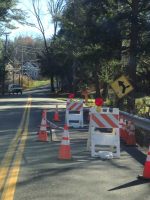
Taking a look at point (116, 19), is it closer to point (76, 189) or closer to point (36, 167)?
point (36, 167)

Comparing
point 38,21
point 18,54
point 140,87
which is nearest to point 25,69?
point 18,54

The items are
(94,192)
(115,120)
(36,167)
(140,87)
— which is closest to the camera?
(94,192)

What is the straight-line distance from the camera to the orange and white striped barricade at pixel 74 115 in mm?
21945

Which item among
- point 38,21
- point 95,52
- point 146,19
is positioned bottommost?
point 95,52

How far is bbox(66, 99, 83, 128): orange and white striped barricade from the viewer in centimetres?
2195

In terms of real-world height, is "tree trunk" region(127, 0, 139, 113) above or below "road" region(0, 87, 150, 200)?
above

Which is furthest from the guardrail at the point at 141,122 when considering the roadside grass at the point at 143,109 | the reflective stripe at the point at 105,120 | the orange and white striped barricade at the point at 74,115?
the roadside grass at the point at 143,109

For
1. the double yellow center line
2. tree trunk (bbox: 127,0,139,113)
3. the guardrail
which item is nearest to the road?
the double yellow center line

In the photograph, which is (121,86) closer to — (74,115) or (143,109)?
(74,115)

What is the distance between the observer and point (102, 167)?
35.5 ft

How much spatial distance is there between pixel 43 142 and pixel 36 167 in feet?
15.1

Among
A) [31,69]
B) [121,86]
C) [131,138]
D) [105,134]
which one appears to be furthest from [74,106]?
[31,69]

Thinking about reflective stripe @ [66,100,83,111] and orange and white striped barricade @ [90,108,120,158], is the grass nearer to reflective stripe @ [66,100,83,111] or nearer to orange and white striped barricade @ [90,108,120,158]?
reflective stripe @ [66,100,83,111]

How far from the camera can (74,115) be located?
22.1 metres
